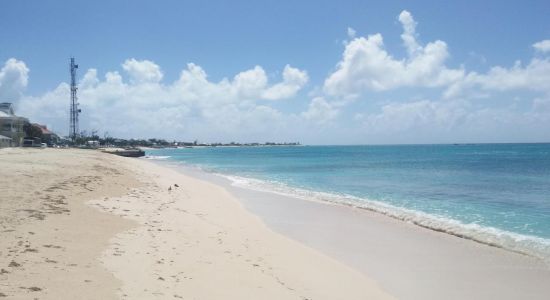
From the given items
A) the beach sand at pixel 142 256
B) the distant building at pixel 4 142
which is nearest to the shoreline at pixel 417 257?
the beach sand at pixel 142 256

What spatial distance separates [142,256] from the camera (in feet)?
27.2

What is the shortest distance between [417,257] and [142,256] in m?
6.81

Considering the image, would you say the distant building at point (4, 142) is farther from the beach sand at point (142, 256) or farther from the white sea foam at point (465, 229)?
the white sea foam at point (465, 229)

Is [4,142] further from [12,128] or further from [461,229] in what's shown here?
[461,229]

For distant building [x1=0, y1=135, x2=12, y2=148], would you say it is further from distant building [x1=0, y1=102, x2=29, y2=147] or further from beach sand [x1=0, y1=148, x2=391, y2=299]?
beach sand [x1=0, y1=148, x2=391, y2=299]

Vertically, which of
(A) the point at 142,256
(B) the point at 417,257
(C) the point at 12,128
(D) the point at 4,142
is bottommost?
(B) the point at 417,257

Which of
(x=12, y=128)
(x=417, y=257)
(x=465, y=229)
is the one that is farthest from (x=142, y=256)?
(x=12, y=128)

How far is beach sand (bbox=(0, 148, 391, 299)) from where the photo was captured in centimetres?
636

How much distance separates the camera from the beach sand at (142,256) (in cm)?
636

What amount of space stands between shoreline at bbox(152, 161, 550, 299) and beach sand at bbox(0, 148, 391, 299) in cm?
69

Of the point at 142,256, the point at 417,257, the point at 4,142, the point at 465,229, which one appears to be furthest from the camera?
the point at 4,142

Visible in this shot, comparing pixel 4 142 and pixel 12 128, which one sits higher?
pixel 12 128

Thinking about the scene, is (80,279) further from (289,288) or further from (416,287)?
(416,287)

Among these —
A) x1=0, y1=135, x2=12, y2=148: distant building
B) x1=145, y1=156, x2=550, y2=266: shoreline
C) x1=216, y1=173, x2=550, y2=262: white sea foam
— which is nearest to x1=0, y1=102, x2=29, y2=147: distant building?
x1=0, y1=135, x2=12, y2=148: distant building
